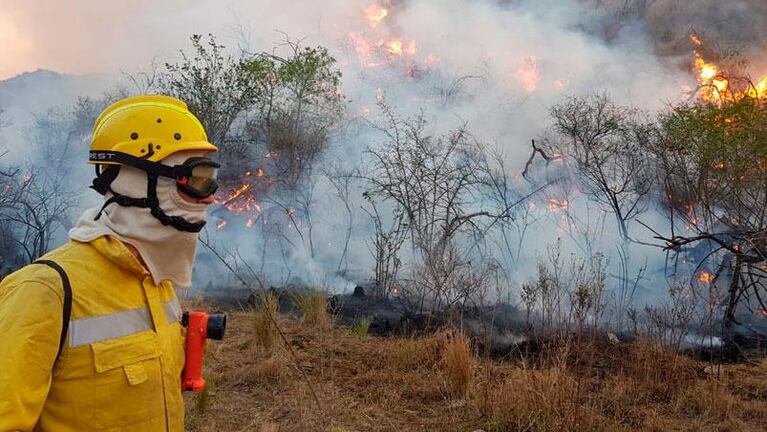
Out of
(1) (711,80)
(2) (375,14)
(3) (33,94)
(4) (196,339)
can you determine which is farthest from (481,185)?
(2) (375,14)

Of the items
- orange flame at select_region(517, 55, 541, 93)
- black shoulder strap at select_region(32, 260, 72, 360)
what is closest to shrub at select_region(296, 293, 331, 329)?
black shoulder strap at select_region(32, 260, 72, 360)

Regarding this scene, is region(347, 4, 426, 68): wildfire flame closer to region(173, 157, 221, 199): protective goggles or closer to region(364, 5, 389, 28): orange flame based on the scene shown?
region(364, 5, 389, 28): orange flame

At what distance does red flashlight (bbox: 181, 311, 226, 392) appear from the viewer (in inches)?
70.6

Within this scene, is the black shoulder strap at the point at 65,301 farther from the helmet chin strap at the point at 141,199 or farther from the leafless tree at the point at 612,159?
the leafless tree at the point at 612,159

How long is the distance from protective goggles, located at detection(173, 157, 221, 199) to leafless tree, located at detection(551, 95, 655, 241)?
38.4 ft

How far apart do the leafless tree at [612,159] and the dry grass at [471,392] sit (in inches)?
247

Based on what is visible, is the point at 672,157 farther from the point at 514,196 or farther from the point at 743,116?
the point at 514,196

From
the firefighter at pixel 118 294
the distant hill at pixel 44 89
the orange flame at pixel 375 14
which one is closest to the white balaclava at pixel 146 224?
the firefighter at pixel 118 294

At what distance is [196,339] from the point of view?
1.84 meters

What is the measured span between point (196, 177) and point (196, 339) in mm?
582

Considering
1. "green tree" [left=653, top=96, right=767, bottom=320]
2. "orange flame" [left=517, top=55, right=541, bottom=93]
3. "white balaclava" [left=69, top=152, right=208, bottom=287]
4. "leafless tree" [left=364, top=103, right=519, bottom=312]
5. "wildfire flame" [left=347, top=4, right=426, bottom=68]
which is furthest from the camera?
"wildfire flame" [left=347, top=4, right=426, bottom=68]

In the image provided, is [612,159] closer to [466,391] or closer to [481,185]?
[481,185]

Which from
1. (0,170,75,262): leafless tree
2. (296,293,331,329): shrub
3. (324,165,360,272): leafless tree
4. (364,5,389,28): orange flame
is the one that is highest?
(364,5,389,28): orange flame

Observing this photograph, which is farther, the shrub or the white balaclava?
the shrub
